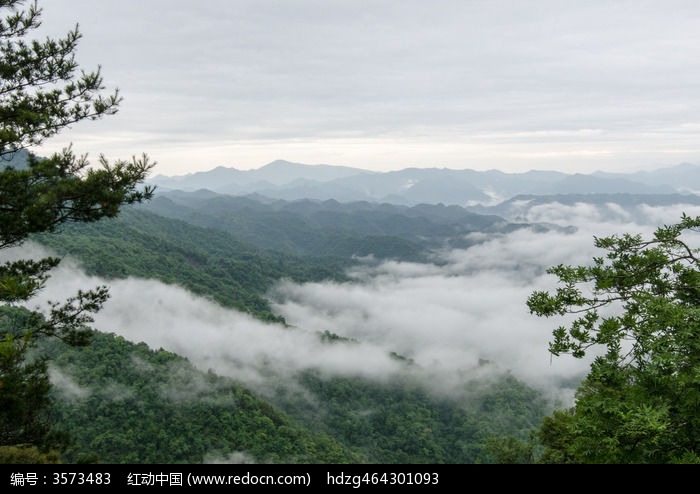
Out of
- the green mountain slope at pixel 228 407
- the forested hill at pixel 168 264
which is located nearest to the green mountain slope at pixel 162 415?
the green mountain slope at pixel 228 407

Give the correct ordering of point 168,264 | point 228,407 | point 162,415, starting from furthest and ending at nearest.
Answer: point 168,264 → point 228,407 → point 162,415

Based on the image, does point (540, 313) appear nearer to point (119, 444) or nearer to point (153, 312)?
point (119, 444)

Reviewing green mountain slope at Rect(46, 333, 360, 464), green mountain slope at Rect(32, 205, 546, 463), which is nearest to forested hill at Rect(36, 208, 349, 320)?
green mountain slope at Rect(32, 205, 546, 463)

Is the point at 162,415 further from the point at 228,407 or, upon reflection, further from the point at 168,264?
the point at 168,264

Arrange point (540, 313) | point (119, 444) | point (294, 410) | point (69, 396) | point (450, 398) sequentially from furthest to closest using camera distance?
point (450, 398) → point (294, 410) → point (69, 396) → point (119, 444) → point (540, 313)

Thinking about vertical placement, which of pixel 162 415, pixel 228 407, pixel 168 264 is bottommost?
pixel 228 407

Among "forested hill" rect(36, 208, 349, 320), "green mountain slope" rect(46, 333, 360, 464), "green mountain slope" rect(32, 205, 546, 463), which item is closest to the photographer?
"green mountain slope" rect(46, 333, 360, 464)

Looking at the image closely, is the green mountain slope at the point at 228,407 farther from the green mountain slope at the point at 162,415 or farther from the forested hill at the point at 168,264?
the forested hill at the point at 168,264

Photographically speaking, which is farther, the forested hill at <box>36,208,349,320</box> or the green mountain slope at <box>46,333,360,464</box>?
the forested hill at <box>36,208,349,320</box>

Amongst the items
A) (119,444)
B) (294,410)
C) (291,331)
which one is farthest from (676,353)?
(291,331)

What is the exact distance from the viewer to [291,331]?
393ft

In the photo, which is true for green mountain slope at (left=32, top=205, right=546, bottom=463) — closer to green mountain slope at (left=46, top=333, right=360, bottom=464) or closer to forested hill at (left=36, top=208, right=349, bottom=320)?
green mountain slope at (left=46, top=333, right=360, bottom=464)

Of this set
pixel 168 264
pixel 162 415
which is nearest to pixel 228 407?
pixel 162 415
